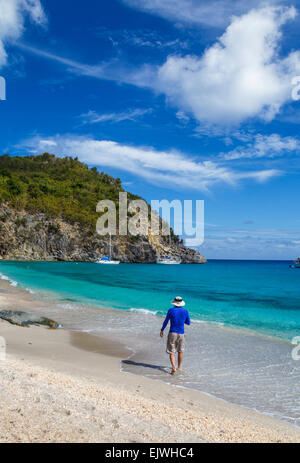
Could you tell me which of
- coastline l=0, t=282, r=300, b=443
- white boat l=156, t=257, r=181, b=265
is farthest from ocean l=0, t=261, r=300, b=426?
white boat l=156, t=257, r=181, b=265

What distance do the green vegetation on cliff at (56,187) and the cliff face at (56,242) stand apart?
11.5 feet

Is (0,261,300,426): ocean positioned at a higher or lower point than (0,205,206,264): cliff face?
lower

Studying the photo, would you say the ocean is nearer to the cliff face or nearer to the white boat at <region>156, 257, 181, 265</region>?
the cliff face

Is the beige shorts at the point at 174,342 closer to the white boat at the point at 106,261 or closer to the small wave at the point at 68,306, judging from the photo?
the small wave at the point at 68,306

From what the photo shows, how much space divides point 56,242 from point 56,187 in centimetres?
3016

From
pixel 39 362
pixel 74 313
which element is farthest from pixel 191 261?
pixel 39 362

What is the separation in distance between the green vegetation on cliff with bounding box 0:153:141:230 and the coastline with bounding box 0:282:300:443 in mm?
102460

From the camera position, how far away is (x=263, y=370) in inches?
353

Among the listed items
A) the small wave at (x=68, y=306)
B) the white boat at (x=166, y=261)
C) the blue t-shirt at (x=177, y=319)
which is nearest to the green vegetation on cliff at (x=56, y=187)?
the white boat at (x=166, y=261)

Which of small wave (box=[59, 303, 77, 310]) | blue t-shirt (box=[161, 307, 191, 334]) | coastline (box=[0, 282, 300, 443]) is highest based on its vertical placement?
blue t-shirt (box=[161, 307, 191, 334])

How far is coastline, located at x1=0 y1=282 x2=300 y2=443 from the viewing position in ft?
14.0

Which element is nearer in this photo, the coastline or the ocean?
the coastline

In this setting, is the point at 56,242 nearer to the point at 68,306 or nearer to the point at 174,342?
the point at 68,306

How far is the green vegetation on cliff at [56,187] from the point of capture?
350 feet
